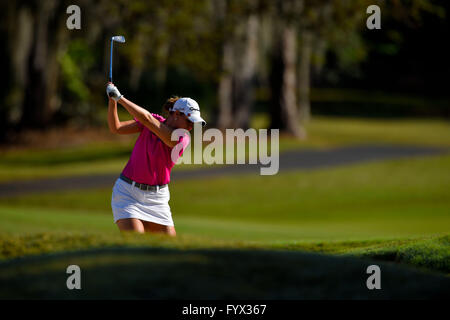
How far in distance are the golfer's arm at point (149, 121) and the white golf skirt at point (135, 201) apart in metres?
0.58

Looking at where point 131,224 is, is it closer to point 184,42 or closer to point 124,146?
point 184,42

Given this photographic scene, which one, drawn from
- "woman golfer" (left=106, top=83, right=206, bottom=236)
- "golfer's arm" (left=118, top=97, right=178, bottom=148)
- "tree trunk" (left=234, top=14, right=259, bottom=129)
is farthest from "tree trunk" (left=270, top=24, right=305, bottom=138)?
"golfer's arm" (left=118, top=97, right=178, bottom=148)

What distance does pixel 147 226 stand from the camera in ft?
23.7

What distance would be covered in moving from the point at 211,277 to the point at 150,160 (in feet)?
6.56

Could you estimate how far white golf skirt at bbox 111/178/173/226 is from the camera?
273 inches

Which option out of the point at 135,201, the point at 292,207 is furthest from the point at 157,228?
the point at 292,207

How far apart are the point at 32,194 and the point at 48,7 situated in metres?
10.2

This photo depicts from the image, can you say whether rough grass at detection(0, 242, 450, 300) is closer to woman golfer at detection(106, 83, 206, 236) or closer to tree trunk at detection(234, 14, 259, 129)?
woman golfer at detection(106, 83, 206, 236)

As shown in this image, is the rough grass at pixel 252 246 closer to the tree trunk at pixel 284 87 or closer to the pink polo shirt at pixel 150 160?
the pink polo shirt at pixel 150 160

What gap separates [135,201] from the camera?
6934mm

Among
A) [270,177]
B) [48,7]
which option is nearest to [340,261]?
[270,177]

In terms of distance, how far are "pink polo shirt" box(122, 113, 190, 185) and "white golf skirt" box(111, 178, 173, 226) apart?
11 centimetres

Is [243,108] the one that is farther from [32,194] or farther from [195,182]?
[32,194]

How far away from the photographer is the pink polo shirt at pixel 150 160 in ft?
22.4
